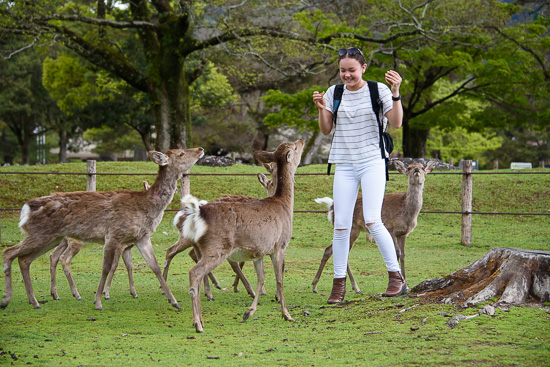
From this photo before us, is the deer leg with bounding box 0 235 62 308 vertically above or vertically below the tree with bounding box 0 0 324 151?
below

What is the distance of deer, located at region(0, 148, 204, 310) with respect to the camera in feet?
21.0

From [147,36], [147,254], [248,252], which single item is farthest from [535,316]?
[147,36]

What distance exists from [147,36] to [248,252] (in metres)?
15.7

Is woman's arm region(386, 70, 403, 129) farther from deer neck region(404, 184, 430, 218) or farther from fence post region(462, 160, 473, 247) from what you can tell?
fence post region(462, 160, 473, 247)

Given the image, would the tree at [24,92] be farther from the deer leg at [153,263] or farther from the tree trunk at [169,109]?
the deer leg at [153,263]

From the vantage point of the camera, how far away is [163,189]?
6.92m

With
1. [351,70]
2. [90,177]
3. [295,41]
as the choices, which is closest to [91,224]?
[351,70]

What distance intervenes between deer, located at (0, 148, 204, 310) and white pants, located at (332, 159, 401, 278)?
182cm

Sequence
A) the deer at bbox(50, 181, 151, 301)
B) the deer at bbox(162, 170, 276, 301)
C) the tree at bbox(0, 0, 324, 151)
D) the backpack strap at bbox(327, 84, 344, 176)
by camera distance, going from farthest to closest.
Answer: the tree at bbox(0, 0, 324, 151) < the deer at bbox(50, 181, 151, 301) < the deer at bbox(162, 170, 276, 301) < the backpack strap at bbox(327, 84, 344, 176)

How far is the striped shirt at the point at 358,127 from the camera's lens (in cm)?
570

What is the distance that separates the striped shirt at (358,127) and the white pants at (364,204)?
0.30 feet

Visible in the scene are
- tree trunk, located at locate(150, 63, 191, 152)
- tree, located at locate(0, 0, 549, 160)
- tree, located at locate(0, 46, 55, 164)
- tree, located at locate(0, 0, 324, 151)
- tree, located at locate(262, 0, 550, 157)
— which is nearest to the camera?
tree, located at locate(0, 0, 324, 151)

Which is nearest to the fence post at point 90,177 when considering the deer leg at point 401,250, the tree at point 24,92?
the deer leg at point 401,250

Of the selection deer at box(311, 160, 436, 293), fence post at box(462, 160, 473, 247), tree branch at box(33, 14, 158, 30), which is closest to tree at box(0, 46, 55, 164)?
tree branch at box(33, 14, 158, 30)
